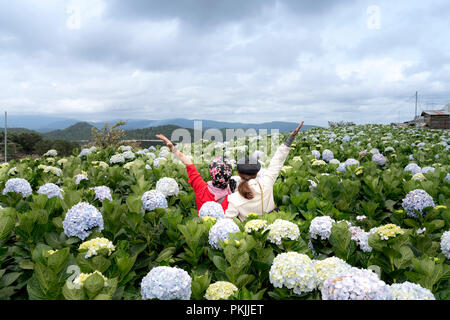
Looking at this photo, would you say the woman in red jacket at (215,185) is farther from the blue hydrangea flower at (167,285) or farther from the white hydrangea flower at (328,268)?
the blue hydrangea flower at (167,285)

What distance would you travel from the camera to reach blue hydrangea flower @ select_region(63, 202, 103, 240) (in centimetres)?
221

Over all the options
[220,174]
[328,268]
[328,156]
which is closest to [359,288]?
[328,268]

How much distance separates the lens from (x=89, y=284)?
4.67 feet

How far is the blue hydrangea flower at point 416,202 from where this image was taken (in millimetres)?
3143

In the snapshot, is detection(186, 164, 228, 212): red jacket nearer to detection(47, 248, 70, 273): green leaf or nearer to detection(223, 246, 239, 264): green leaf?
detection(223, 246, 239, 264): green leaf

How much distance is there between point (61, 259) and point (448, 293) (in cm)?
215

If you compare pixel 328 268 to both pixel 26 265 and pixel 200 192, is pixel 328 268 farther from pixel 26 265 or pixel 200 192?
pixel 200 192

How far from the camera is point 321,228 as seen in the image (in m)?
2.37

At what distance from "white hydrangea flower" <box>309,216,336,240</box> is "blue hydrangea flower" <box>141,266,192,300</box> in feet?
3.96

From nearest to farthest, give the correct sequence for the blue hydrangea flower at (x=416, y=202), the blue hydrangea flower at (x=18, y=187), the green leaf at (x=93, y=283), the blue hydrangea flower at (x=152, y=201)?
the green leaf at (x=93, y=283), the blue hydrangea flower at (x=152, y=201), the blue hydrangea flower at (x=416, y=202), the blue hydrangea flower at (x=18, y=187)

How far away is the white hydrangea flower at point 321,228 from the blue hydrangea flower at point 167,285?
3.96ft

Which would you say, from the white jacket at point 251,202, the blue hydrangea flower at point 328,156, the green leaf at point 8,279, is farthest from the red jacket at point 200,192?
the blue hydrangea flower at point 328,156
